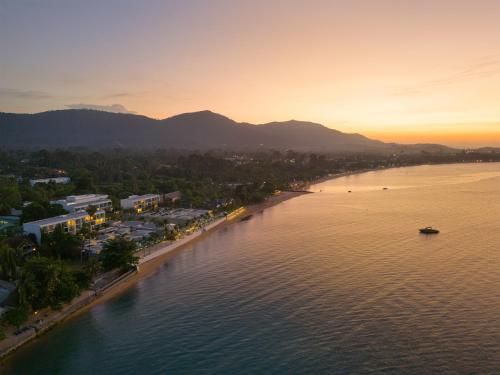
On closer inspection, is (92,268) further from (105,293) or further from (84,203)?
(84,203)

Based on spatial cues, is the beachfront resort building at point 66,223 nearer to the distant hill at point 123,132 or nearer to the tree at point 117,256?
the tree at point 117,256

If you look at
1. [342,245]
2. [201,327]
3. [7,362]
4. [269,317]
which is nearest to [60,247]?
[7,362]

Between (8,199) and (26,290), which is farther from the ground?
(8,199)

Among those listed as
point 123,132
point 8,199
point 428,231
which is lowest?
point 428,231

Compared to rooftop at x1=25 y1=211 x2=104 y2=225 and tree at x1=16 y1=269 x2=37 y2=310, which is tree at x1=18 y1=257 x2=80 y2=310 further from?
rooftop at x1=25 y1=211 x2=104 y2=225

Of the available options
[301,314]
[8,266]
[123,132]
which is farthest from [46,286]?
[123,132]

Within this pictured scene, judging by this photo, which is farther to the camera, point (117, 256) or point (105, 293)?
point (117, 256)

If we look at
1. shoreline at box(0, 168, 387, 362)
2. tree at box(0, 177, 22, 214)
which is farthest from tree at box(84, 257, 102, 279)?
tree at box(0, 177, 22, 214)
